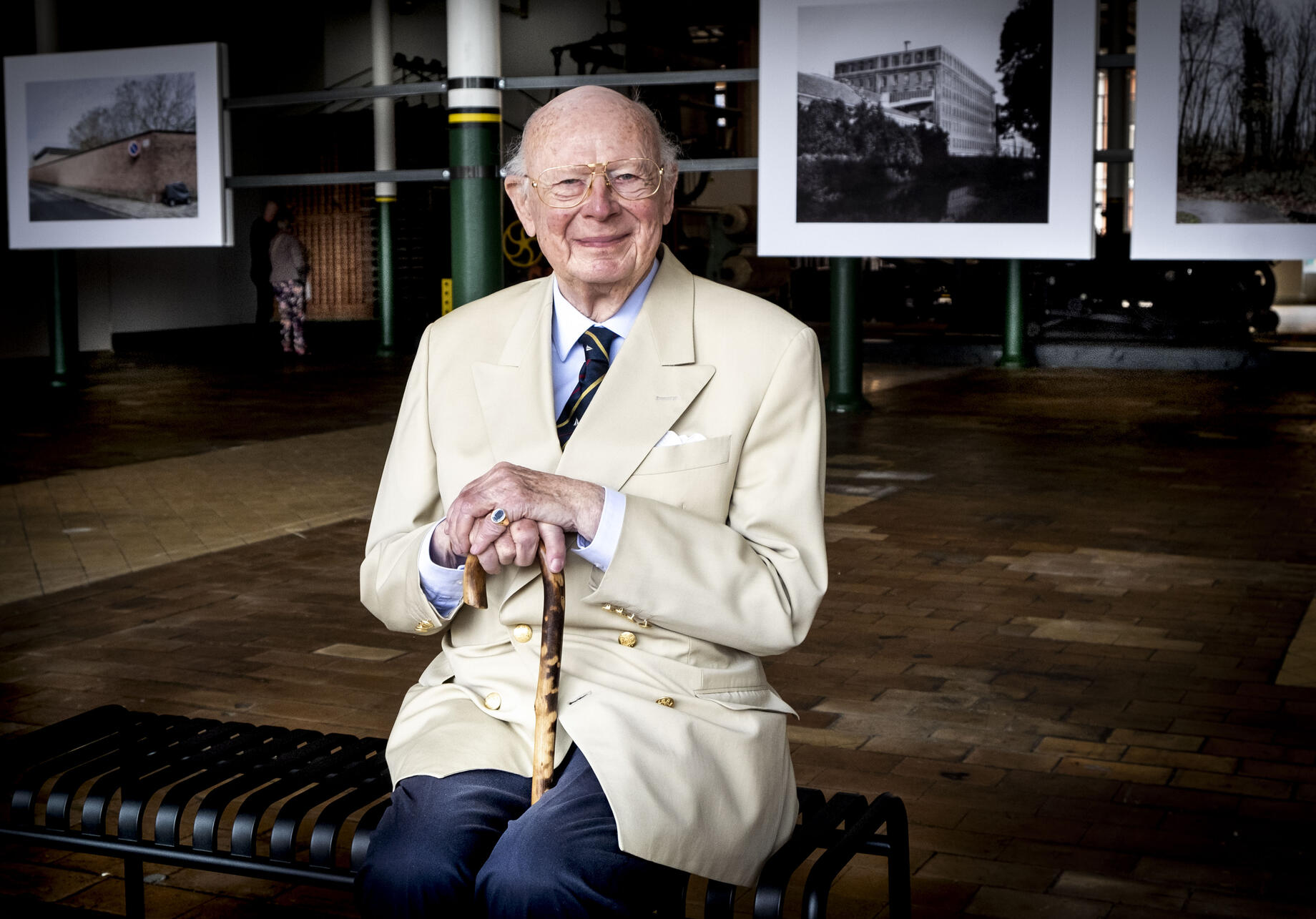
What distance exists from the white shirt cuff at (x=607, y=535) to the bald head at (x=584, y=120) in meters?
0.52

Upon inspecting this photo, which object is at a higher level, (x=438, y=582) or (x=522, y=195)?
(x=522, y=195)

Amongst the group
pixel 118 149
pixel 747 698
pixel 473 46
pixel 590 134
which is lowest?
pixel 747 698

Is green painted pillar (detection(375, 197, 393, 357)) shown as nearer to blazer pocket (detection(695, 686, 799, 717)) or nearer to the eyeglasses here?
the eyeglasses

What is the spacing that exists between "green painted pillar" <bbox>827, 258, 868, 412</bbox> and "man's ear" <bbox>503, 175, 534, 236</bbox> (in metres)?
9.48

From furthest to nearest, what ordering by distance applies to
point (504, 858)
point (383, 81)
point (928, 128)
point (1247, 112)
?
point (383, 81) < point (928, 128) < point (1247, 112) < point (504, 858)

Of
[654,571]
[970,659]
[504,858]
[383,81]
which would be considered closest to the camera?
[504,858]

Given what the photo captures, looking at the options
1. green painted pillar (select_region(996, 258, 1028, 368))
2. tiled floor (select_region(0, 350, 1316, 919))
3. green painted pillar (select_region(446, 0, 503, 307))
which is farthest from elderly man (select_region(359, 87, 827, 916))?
green painted pillar (select_region(996, 258, 1028, 368))

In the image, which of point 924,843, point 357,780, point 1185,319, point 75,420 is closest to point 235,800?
point 357,780

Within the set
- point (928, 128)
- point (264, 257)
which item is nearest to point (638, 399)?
point (928, 128)

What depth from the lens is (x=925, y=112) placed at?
9.40 meters

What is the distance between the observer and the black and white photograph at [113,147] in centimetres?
1141

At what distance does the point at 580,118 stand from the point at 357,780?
1130 mm

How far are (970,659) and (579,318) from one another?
271 centimetres

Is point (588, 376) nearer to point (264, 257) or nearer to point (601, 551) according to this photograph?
point (601, 551)
